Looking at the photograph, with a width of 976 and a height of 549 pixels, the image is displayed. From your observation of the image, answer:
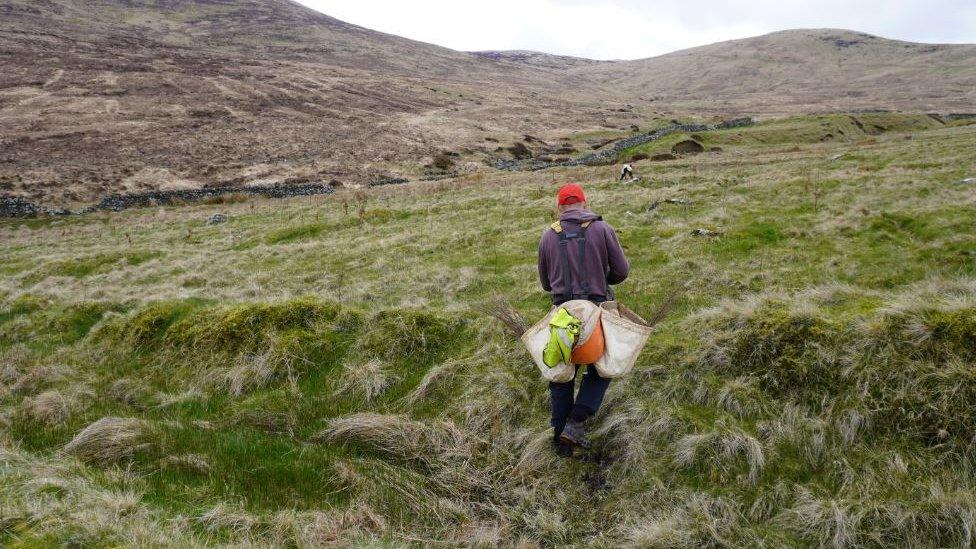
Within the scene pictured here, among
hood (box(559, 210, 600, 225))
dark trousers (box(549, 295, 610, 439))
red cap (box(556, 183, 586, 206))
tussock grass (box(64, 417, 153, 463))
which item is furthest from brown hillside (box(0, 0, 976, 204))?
dark trousers (box(549, 295, 610, 439))

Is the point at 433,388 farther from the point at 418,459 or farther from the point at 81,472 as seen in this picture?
the point at 81,472

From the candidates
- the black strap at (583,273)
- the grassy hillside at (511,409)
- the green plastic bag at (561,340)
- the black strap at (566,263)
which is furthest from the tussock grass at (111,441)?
the black strap at (583,273)

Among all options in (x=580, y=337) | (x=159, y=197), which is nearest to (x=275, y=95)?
(x=159, y=197)

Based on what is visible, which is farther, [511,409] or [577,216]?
[511,409]

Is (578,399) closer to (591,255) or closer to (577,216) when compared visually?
(591,255)

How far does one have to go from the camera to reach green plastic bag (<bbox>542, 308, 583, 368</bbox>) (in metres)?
4.77

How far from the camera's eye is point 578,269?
5285 millimetres

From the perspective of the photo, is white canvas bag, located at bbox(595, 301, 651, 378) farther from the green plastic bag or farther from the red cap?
the red cap

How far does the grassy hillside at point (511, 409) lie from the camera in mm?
4043

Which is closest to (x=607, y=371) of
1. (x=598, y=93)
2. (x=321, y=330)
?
(x=321, y=330)

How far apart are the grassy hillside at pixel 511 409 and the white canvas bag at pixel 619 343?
0.77 meters

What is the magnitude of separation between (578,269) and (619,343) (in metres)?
0.87

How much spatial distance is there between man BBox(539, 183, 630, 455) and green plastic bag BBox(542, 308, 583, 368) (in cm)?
48

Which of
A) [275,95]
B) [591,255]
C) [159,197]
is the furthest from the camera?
[275,95]
